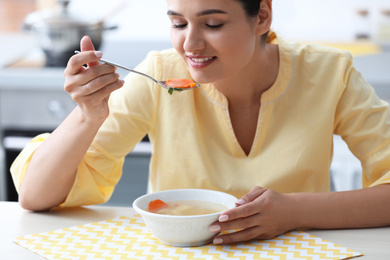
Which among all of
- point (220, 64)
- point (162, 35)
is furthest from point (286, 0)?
point (220, 64)

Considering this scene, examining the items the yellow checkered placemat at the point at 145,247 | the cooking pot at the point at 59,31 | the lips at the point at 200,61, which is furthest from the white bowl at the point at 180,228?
the cooking pot at the point at 59,31

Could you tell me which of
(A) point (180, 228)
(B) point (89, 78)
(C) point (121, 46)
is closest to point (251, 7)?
(B) point (89, 78)

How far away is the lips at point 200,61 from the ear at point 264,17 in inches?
6.5

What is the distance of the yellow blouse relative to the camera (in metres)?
1.51

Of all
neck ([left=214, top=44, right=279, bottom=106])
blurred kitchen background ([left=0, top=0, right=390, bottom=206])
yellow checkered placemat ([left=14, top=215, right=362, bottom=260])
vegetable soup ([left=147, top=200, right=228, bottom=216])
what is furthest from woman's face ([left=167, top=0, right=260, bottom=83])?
blurred kitchen background ([left=0, top=0, right=390, bottom=206])

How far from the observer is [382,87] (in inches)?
93.4

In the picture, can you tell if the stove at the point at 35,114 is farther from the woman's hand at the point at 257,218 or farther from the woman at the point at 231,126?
the woman's hand at the point at 257,218

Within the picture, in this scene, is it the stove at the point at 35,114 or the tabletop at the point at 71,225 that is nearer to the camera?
the tabletop at the point at 71,225

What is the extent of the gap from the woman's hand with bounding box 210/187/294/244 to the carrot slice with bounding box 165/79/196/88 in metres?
0.33

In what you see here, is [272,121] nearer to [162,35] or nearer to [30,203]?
[30,203]

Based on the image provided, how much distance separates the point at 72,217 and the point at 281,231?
45 centimetres

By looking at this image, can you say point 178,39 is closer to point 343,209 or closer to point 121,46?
point 343,209

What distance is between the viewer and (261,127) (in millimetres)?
1548

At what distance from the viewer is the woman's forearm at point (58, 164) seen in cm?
138
